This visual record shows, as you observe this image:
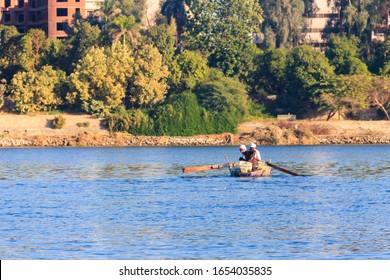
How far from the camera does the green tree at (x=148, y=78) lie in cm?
10781

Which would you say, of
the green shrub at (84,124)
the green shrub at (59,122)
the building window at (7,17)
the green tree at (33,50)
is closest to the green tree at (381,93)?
the green shrub at (84,124)

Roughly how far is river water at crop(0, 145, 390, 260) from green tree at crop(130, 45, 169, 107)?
4025cm

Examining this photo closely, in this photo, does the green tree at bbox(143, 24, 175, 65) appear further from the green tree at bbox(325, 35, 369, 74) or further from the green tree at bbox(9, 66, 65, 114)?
the green tree at bbox(325, 35, 369, 74)

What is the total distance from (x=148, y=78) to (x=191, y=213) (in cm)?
7043

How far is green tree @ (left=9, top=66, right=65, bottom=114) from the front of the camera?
349 feet

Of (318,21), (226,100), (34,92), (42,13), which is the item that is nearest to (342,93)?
(226,100)

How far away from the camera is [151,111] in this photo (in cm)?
10869

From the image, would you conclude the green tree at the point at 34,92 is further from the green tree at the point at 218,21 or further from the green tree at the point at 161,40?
the green tree at the point at 218,21

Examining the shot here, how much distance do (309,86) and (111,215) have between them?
→ 72.5m

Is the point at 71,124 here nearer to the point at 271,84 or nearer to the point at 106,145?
the point at 106,145

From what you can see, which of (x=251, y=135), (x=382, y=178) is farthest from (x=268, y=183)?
(x=251, y=135)

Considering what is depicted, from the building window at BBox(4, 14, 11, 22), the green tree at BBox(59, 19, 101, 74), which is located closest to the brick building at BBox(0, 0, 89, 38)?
the building window at BBox(4, 14, 11, 22)

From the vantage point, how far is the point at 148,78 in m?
108

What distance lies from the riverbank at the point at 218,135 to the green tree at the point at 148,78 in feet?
16.2
